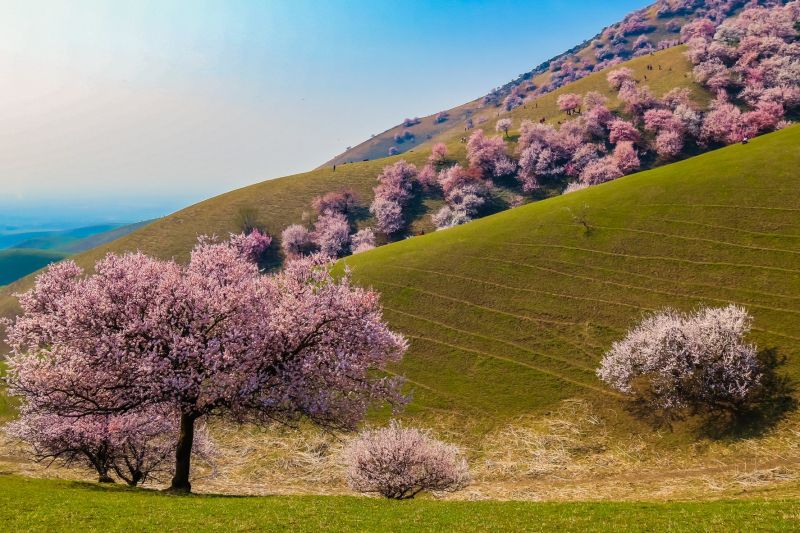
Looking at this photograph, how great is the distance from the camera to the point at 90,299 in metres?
27.1

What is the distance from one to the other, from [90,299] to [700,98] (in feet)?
493

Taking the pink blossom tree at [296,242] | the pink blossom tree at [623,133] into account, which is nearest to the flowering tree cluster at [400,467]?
the pink blossom tree at [296,242]

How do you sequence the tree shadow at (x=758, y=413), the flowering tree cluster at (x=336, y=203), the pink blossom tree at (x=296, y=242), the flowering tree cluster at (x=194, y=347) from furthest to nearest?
the flowering tree cluster at (x=336, y=203) → the pink blossom tree at (x=296, y=242) → the tree shadow at (x=758, y=413) → the flowering tree cluster at (x=194, y=347)

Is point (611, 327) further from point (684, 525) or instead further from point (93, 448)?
point (93, 448)

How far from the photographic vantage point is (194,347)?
27.3 m

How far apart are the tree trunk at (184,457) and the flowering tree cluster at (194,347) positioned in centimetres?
7

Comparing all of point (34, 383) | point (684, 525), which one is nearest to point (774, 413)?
point (684, 525)

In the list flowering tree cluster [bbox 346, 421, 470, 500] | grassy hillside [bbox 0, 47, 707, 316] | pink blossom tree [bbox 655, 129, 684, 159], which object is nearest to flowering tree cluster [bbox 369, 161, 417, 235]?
grassy hillside [bbox 0, 47, 707, 316]

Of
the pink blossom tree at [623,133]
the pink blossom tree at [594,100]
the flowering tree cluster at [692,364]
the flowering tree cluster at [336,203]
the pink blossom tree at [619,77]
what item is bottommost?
the flowering tree cluster at [692,364]

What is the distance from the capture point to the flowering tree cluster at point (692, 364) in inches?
1570

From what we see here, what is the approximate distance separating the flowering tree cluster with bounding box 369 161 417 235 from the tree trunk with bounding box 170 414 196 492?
93.4 meters

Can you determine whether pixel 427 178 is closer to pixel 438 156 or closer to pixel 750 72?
pixel 438 156

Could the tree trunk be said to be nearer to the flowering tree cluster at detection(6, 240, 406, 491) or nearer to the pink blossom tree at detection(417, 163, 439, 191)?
the flowering tree cluster at detection(6, 240, 406, 491)

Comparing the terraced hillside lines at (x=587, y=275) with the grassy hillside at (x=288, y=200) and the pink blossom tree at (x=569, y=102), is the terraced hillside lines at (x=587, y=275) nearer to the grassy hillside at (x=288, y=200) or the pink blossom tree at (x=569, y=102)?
the grassy hillside at (x=288, y=200)
